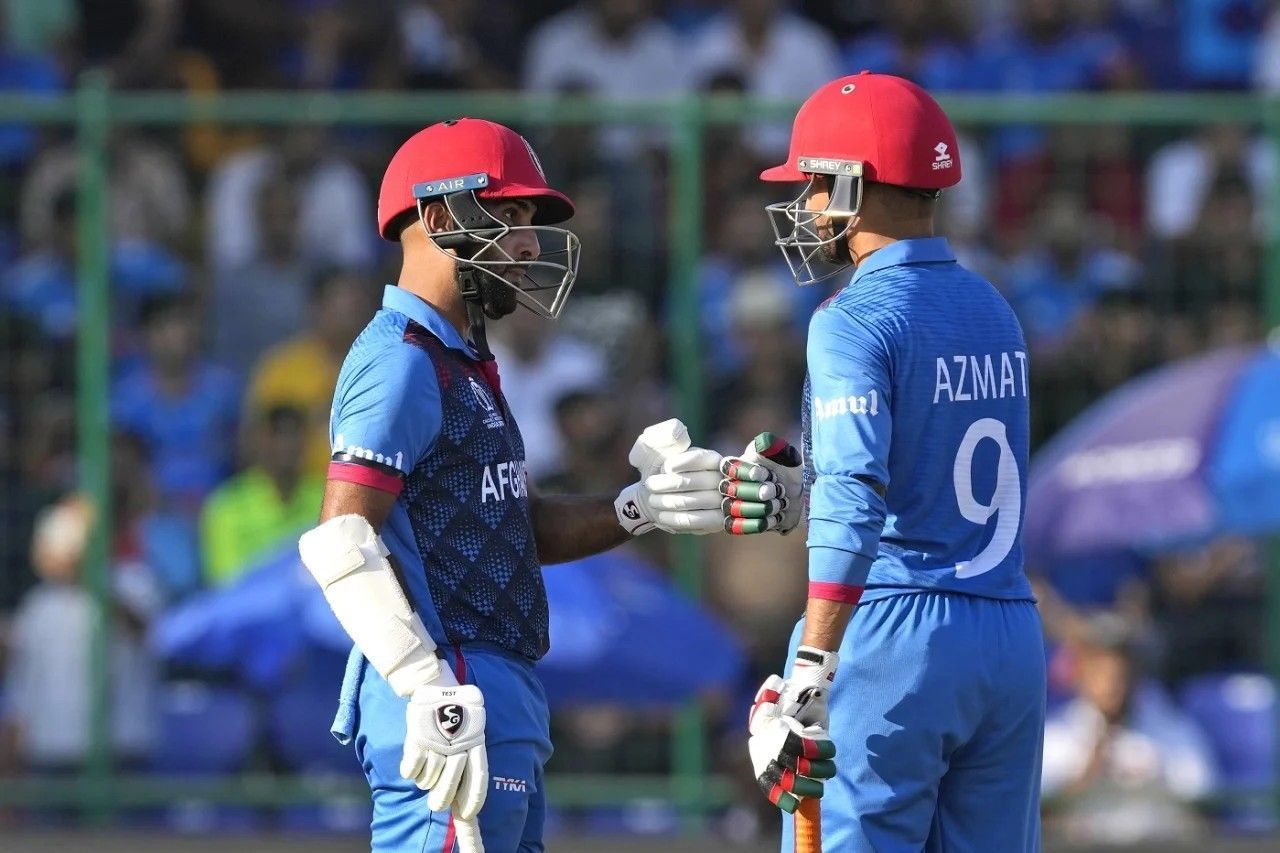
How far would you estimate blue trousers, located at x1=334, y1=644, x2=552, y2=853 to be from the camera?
4812 mm

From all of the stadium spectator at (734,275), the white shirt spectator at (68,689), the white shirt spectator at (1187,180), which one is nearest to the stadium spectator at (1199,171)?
the white shirt spectator at (1187,180)

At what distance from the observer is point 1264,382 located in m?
8.93

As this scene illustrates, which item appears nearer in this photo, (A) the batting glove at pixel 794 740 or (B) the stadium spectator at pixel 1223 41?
(A) the batting glove at pixel 794 740

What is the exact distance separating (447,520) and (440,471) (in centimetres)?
11

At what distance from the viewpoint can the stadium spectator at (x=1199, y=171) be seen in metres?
9.99

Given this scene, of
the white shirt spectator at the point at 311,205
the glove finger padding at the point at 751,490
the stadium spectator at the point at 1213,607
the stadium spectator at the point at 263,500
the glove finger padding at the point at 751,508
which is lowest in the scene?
the stadium spectator at the point at 1213,607

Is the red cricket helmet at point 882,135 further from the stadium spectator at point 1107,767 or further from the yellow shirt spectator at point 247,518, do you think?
the yellow shirt spectator at point 247,518

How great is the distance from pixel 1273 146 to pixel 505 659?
6132 mm

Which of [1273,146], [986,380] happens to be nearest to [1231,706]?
[1273,146]

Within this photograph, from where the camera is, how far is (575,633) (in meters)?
8.45

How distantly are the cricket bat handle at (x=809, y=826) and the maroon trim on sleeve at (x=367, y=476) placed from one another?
1146mm

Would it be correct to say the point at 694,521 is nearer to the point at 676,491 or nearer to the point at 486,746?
the point at 676,491

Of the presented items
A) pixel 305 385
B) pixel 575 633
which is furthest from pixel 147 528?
pixel 575 633

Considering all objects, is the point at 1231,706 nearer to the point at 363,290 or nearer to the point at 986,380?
the point at 363,290
